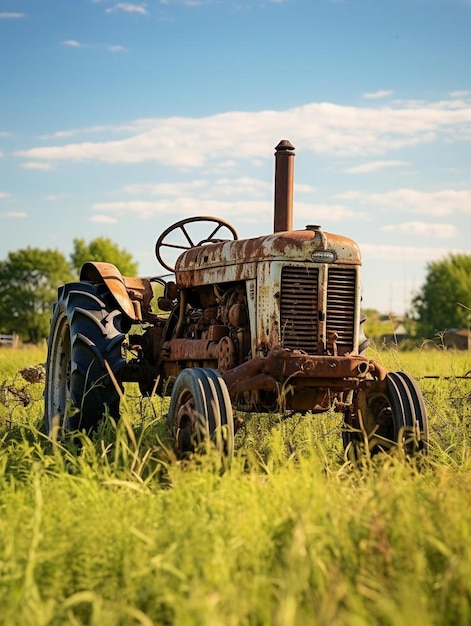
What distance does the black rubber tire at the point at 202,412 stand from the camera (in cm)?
580

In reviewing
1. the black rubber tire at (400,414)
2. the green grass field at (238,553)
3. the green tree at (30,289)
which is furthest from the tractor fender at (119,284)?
the green tree at (30,289)

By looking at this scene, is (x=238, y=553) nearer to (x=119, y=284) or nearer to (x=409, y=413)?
(x=409, y=413)

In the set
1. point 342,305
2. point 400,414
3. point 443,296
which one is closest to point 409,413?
point 400,414

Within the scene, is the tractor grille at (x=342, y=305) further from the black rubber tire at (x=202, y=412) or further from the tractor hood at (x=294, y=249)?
the black rubber tire at (x=202, y=412)

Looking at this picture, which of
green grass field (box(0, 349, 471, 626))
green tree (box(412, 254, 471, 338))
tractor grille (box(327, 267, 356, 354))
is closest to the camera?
green grass field (box(0, 349, 471, 626))

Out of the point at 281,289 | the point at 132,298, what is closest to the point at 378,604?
the point at 281,289

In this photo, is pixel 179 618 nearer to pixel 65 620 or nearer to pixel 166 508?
pixel 65 620

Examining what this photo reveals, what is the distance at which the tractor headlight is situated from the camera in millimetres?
6793

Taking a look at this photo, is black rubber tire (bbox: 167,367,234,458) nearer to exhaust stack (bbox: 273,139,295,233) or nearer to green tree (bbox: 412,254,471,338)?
exhaust stack (bbox: 273,139,295,233)

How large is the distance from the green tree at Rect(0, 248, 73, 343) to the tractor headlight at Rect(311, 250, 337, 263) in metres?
51.5

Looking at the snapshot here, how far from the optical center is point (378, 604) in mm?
3344

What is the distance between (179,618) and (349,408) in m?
3.94

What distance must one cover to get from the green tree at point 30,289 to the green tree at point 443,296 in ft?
69.5

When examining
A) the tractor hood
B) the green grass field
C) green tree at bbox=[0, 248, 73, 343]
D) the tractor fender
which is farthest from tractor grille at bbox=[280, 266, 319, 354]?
green tree at bbox=[0, 248, 73, 343]
